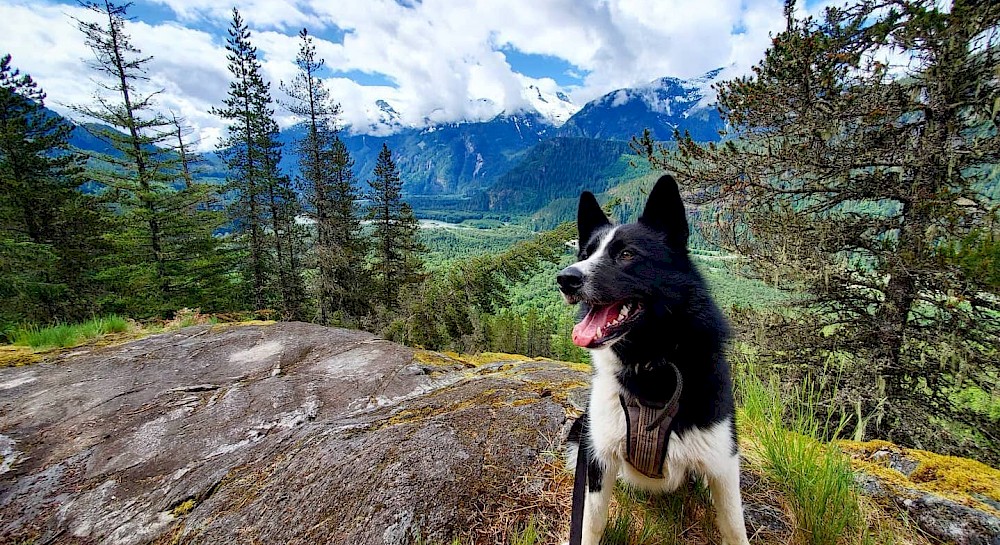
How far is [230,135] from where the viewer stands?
2219 centimetres

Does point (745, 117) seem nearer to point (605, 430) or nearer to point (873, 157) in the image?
point (873, 157)

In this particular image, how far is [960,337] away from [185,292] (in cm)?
2606

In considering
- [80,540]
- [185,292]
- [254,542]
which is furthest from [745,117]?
[185,292]

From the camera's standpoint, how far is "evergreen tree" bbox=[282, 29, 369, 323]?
20562mm

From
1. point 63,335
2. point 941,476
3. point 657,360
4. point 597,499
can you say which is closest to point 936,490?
point 941,476

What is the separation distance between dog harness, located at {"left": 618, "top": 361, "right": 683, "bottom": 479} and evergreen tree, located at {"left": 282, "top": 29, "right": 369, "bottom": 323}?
20.4 metres

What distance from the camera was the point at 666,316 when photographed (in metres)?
1.98

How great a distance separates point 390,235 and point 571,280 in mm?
24564

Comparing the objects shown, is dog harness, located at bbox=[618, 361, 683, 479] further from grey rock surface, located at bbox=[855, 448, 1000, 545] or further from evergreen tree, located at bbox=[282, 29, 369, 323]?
evergreen tree, located at bbox=[282, 29, 369, 323]

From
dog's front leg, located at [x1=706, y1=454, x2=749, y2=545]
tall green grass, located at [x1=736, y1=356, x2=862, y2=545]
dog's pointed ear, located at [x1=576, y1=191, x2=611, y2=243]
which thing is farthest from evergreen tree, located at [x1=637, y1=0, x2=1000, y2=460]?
dog's pointed ear, located at [x1=576, y1=191, x2=611, y2=243]

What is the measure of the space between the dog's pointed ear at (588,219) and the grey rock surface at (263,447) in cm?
153

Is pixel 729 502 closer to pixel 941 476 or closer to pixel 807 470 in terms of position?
pixel 807 470

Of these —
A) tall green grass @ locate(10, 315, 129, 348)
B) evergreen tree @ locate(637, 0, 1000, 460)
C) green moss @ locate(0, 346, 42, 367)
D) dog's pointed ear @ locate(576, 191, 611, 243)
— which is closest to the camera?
dog's pointed ear @ locate(576, 191, 611, 243)

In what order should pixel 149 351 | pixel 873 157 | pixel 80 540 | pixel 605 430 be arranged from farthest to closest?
pixel 873 157 < pixel 149 351 < pixel 80 540 < pixel 605 430
